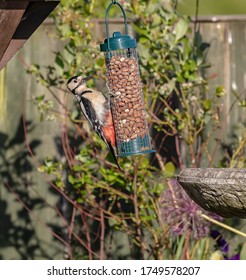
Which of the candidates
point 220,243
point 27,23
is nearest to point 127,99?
point 27,23

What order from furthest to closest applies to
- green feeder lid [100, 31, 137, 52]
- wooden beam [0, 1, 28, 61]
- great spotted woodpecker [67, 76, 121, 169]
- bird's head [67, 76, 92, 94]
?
bird's head [67, 76, 92, 94] < great spotted woodpecker [67, 76, 121, 169] < green feeder lid [100, 31, 137, 52] < wooden beam [0, 1, 28, 61]

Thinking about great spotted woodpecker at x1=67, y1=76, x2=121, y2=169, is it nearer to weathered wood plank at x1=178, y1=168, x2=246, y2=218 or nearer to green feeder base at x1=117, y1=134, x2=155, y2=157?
green feeder base at x1=117, y1=134, x2=155, y2=157

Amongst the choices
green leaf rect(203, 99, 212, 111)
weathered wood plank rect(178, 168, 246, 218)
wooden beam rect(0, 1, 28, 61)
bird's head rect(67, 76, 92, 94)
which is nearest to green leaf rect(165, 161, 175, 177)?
green leaf rect(203, 99, 212, 111)

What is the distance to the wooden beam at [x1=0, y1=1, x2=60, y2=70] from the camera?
3.23m

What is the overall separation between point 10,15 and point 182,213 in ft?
7.38

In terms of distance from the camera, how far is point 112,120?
4.20 meters

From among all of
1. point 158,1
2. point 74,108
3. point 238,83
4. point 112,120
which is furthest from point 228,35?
point 112,120

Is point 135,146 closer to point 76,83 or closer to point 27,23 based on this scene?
point 76,83

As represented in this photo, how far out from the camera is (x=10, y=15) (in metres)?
3.01

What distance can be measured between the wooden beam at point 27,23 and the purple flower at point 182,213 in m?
1.89

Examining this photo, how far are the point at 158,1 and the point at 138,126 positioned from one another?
4.06 ft

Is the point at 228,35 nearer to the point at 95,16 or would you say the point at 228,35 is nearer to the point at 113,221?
the point at 95,16

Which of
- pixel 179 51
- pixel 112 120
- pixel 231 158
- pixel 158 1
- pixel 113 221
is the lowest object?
pixel 113 221

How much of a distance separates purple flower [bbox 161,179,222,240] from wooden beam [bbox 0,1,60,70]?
1.89 m
